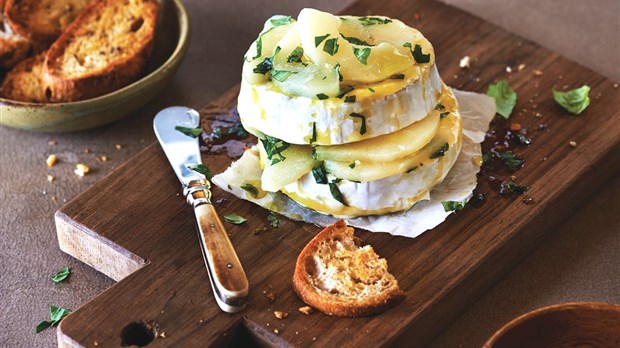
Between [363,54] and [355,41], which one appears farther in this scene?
[355,41]

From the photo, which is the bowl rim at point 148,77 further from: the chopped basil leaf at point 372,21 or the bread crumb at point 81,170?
the chopped basil leaf at point 372,21

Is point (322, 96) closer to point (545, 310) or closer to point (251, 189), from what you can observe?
point (251, 189)

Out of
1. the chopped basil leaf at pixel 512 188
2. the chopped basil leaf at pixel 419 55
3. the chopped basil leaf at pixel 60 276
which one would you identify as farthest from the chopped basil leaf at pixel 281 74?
the chopped basil leaf at pixel 60 276

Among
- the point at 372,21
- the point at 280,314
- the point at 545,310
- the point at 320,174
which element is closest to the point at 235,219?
the point at 320,174

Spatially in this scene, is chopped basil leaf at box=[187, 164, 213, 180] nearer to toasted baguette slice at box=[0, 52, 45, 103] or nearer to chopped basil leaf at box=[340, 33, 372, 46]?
chopped basil leaf at box=[340, 33, 372, 46]

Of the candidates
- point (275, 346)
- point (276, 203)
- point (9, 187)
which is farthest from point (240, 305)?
point (9, 187)

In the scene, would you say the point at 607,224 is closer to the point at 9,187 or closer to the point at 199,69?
the point at 199,69

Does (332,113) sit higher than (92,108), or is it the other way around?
(332,113)
